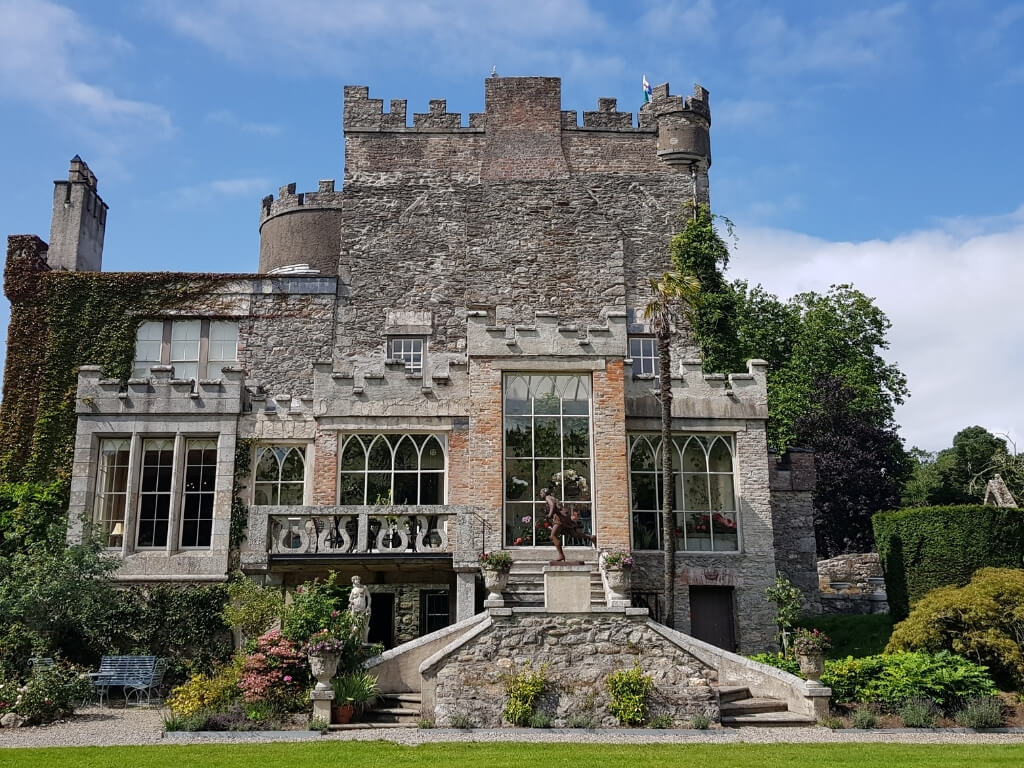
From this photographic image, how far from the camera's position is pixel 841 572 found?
2717cm

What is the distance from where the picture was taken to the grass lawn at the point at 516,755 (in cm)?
1202

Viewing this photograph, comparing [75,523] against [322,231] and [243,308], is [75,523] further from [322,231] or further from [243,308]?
[322,231]

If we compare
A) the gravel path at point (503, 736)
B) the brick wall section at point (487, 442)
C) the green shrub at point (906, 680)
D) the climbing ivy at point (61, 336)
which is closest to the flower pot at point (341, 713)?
the gravel path at point (503, 736)

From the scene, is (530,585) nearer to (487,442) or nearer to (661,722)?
(487,442)

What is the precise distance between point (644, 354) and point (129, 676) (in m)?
15.6

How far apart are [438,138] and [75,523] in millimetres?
14899

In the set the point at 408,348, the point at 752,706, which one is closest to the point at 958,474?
the point at 408,348

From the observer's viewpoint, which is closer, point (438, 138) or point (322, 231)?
point (438, 138)

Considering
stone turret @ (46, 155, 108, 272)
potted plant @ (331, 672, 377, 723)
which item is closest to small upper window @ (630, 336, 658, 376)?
potted plant @ (331, 672, 377, 723)

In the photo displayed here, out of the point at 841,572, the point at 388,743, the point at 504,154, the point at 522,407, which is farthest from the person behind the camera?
the point at 504,154

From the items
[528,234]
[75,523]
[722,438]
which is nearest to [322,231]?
[528,234]

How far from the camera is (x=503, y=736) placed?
14.1m

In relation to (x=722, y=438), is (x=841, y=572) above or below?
below

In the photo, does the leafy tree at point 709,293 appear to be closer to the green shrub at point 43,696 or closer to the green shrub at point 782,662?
the green shrub at point 782,662
